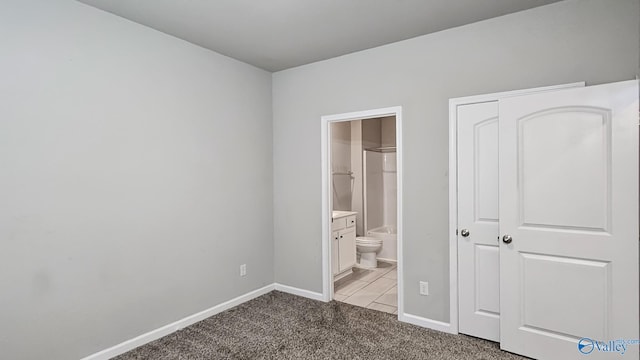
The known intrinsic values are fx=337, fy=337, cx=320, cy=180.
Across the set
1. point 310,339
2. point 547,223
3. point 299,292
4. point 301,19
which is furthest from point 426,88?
point 299,292

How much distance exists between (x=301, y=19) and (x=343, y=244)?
275 centimetres

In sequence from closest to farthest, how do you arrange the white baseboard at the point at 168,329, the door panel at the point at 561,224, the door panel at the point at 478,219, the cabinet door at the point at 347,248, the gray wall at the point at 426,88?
the door panel at the point at 561,224 → the gray wall at the point at 426,88 → the white baseboard at the point at 168,329 → the door panel at the point at 478,219 → the cabinet door at the point at 347,248

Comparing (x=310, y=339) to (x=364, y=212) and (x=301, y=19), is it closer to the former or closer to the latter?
(x=301, y=19)

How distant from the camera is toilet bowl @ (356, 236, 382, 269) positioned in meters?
4.95

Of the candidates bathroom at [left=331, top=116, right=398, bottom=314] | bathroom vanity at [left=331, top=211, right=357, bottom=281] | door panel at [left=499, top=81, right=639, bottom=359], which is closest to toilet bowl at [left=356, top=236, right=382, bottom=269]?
bathroom at [left=331, top=116, right=398, bottom=314]

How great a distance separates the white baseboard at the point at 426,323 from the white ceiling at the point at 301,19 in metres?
2.57

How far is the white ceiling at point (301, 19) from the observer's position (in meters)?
2.48

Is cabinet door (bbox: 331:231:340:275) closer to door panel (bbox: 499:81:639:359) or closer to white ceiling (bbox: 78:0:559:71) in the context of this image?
door panel (bbox: 499:81:639:359)

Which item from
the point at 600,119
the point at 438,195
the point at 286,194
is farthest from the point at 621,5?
the point at 286,194

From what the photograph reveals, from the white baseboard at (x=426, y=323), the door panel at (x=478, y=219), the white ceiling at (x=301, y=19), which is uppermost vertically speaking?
the white ceiling at (x=301, y=19)

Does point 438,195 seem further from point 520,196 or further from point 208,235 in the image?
point 208,235

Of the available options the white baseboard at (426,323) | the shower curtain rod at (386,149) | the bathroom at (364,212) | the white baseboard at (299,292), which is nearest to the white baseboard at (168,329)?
the white baseboard at (299,292)

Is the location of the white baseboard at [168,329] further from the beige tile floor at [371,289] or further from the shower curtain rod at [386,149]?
the shower curtain rod at [386,149]

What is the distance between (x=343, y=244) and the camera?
439cm
